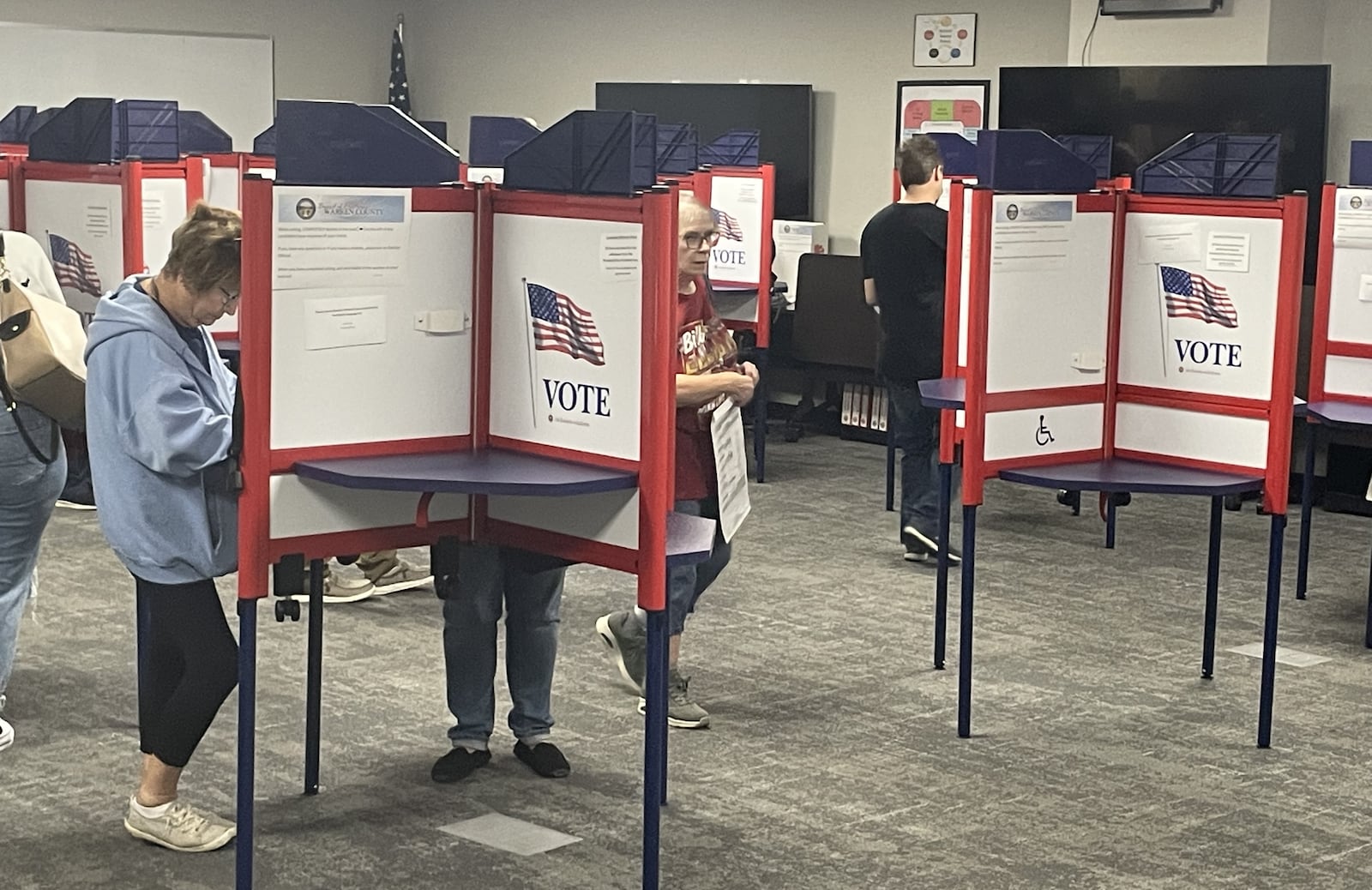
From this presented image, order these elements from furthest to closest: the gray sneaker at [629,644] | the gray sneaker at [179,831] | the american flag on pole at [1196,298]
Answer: the gray sneaker at [629,644] → the american flag on pole at [1196,298] → the gray sneaker at [179,831]

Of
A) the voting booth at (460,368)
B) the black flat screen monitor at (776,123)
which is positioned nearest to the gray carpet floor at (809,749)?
the voting booth at (460,368)

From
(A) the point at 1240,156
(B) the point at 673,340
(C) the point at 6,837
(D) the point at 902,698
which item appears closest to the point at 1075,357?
(A) the point at 1240,156

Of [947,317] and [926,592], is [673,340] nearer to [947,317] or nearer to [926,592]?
[947,317]

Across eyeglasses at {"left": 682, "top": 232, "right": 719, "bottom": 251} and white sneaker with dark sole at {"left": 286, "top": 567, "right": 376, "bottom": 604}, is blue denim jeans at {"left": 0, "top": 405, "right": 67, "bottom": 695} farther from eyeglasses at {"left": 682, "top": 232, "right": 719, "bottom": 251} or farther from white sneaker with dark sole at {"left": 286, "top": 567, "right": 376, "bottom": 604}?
white sneaker with dark sole at {"left": 286, "top": 567, "right": 376, "bottom": 604}

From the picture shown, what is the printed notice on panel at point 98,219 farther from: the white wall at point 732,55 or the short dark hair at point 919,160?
the white wall at point 732,55

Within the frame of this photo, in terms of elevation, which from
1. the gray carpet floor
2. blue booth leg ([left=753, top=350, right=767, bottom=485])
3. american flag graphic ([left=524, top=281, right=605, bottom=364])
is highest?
american flag graphic ([left=524, top=281, right=605, bottom=364])

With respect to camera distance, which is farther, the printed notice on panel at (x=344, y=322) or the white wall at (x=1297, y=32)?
the white wall at (x=1297, y=32)

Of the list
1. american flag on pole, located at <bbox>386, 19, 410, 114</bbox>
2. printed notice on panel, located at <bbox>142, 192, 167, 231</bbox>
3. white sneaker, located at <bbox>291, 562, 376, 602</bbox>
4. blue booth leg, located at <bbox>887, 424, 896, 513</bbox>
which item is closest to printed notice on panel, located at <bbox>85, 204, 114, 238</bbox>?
printed notice on panel, located at <bbox>142, 192, 167, 231</bbox>

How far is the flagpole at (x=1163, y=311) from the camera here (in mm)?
4453

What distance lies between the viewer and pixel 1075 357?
4438 mm

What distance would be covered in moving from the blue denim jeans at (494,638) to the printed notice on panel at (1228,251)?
1.75 m

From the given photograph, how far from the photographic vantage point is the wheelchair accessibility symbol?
437 cm

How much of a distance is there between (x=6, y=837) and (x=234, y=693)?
1029mm

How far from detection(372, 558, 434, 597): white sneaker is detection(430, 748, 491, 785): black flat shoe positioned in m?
1.77
